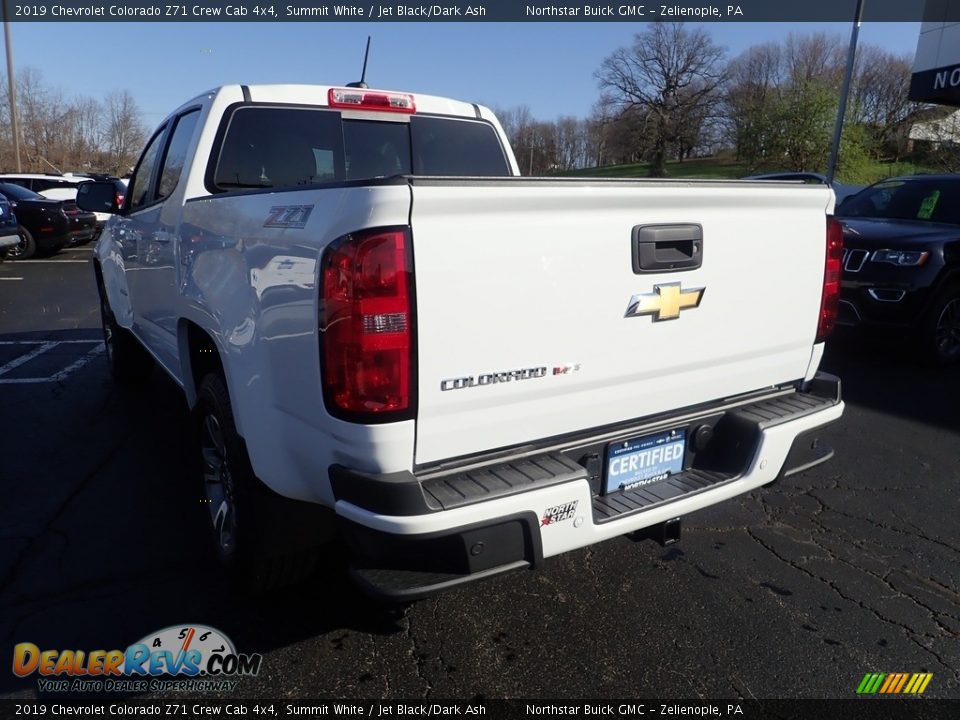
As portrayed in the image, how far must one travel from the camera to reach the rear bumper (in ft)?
→ 6.57

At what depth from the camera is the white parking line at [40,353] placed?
6.14m

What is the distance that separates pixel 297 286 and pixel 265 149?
1859 millimetres

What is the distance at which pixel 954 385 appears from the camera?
6.30 meters

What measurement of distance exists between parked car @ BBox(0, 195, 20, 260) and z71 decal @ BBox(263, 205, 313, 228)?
12.5m

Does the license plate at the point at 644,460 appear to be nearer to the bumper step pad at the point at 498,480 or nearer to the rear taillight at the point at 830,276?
the bumper step pad at the point at 498,480

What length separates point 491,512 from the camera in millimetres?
2049

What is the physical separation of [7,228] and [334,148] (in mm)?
11834

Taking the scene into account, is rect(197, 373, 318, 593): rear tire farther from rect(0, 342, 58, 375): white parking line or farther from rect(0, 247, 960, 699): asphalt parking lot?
rect(0, 342, 58, 375): white parking line

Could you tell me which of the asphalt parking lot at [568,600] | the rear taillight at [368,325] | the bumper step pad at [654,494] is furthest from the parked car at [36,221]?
the bumper step pad at [654,494]

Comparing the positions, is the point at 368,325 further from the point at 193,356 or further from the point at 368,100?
the point at 368,100

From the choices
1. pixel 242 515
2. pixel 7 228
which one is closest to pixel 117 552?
pixel 242 515

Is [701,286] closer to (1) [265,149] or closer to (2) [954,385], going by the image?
(1) [265,149]

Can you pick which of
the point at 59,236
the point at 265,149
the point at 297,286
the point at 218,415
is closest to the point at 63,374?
the point at 265,149

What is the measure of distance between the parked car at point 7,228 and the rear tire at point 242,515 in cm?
1189
